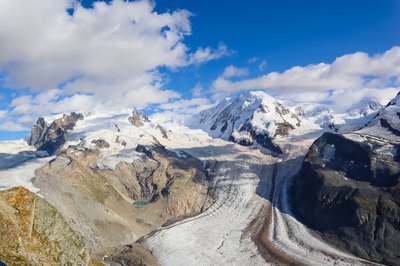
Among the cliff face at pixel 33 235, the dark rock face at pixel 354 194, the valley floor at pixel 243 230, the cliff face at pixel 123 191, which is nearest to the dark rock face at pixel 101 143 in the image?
the cliff face at pixel 123 191

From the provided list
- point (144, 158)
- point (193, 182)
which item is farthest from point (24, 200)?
point (144, 158)

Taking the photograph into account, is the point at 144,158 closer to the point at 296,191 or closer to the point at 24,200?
the point at 296,191

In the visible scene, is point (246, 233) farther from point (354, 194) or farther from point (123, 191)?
point (123, 191)

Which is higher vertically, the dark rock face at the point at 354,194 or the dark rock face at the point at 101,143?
the dark rock face at the point at 101,143

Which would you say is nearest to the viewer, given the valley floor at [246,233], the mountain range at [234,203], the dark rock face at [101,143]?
the valley floor at [246,233]

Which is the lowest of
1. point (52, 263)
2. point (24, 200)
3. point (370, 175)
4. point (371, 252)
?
point (371, 252)

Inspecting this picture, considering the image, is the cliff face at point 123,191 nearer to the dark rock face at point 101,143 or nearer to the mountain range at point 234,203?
the mountain range at point 234,203

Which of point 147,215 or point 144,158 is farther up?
point 144,158
